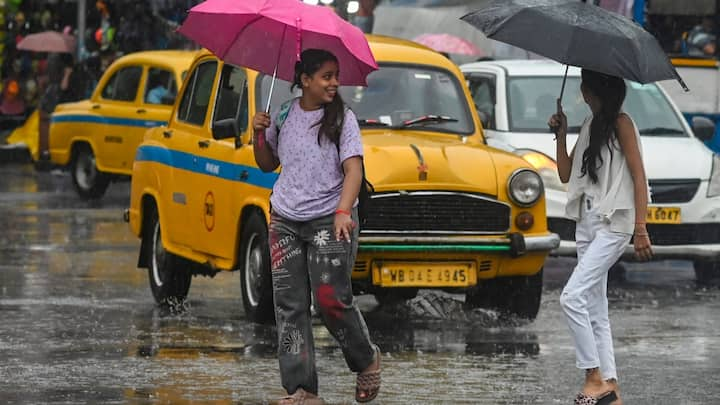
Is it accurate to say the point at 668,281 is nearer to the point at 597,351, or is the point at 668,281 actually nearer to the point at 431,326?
the point at 431,326

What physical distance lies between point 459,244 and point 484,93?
4.85 m

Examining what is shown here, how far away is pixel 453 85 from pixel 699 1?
977 centimetres

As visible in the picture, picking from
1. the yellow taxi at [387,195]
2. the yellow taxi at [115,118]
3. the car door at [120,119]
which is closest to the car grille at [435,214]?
the yellow taxi at [387,195]

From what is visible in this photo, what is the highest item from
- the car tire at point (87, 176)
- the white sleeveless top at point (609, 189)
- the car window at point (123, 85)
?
the white sleeveless top at point (609, 189)

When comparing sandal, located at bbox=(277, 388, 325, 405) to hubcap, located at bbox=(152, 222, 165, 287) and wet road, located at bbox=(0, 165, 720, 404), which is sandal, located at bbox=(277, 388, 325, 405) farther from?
hubcap, located at bbox=(152, 222, 165, 287)

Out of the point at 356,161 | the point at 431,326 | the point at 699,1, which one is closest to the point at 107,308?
the point at 431,326

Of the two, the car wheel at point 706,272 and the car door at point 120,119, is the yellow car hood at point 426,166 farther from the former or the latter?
the car door at point 120,119

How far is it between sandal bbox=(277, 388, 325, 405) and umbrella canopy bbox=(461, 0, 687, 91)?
1.77 m

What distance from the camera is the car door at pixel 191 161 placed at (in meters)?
12.0

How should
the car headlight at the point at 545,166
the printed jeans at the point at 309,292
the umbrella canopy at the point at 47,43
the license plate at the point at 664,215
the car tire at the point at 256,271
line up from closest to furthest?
1. the printed jeans at the point at 309,292
2. the car tire at the point at 256,271
3. the car headlight at the point at 545,166
4. the license plate at the point at 664,215
5. the umbrella canopy at the point at 47,43

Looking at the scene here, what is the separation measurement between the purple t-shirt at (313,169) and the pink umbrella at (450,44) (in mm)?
14544

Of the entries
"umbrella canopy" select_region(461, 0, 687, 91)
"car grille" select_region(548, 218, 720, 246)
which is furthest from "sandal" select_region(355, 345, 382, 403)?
"car grille" select_region(548, 218, 720, 246)

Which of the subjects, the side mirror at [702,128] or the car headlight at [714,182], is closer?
the car headlight at [714,182]

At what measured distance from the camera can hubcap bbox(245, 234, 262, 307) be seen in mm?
11266
